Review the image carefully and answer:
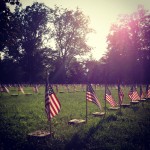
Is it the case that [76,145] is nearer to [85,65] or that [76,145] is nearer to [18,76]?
[18,76]

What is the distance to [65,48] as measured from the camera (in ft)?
215

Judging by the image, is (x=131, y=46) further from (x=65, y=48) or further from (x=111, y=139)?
(x=111, y=139)

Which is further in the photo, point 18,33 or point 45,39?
point 45,39

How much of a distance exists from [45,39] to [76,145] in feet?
212

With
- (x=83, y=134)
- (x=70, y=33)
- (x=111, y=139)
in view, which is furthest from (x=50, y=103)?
(x=70, y=33)

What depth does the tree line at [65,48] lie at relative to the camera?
65062 millimetres

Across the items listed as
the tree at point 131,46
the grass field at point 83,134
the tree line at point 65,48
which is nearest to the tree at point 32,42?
the tree line at point 65,48

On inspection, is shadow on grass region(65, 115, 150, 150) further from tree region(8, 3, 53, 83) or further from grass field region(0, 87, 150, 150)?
tree region(8, 3, 53, 83)

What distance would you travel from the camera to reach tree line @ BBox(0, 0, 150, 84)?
6506 cm

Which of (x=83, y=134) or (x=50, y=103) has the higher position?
(x=50, y=103)

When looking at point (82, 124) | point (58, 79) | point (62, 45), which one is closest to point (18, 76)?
point (58, 79)

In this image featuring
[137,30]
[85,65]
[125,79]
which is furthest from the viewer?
[85,65]

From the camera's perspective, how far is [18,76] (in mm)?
80750

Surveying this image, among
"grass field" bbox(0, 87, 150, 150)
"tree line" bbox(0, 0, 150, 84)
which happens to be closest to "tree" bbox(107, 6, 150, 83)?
"tree line" bbox(0, 0, 150, 84)
